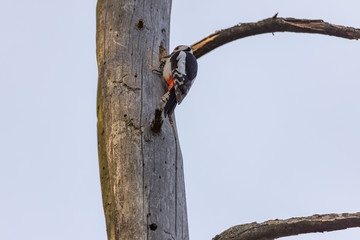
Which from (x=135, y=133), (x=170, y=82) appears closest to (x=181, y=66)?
(x=170, y=82)

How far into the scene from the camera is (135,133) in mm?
2713

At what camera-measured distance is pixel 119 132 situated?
274cm

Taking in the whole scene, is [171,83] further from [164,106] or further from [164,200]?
[164,200]

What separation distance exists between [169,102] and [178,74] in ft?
1.44

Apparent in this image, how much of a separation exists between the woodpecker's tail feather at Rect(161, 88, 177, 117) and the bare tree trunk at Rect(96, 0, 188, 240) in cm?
4

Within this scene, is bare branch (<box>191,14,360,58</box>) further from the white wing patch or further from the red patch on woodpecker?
the red patch on woodpecker

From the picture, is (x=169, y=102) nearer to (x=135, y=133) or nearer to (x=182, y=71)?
(x=135, y=133)

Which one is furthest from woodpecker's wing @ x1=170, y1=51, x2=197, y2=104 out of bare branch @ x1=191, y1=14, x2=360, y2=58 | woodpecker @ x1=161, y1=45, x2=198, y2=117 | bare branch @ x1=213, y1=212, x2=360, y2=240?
bare branch @ x1=213, y1=212, x2=360, y2=240

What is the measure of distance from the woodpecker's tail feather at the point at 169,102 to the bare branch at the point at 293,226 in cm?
64

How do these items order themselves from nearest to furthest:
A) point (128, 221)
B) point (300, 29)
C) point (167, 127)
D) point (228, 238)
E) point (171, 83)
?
point (128, 221) < point (228, 238) < point (167, 127) < point (171, 83) < point (300, 29)

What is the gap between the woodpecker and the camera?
297 cm

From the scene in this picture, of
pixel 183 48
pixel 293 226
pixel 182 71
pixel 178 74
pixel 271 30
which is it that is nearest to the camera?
pixel 293 226

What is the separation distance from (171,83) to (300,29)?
1004 mm

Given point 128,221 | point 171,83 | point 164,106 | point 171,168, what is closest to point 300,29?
point 171,83
